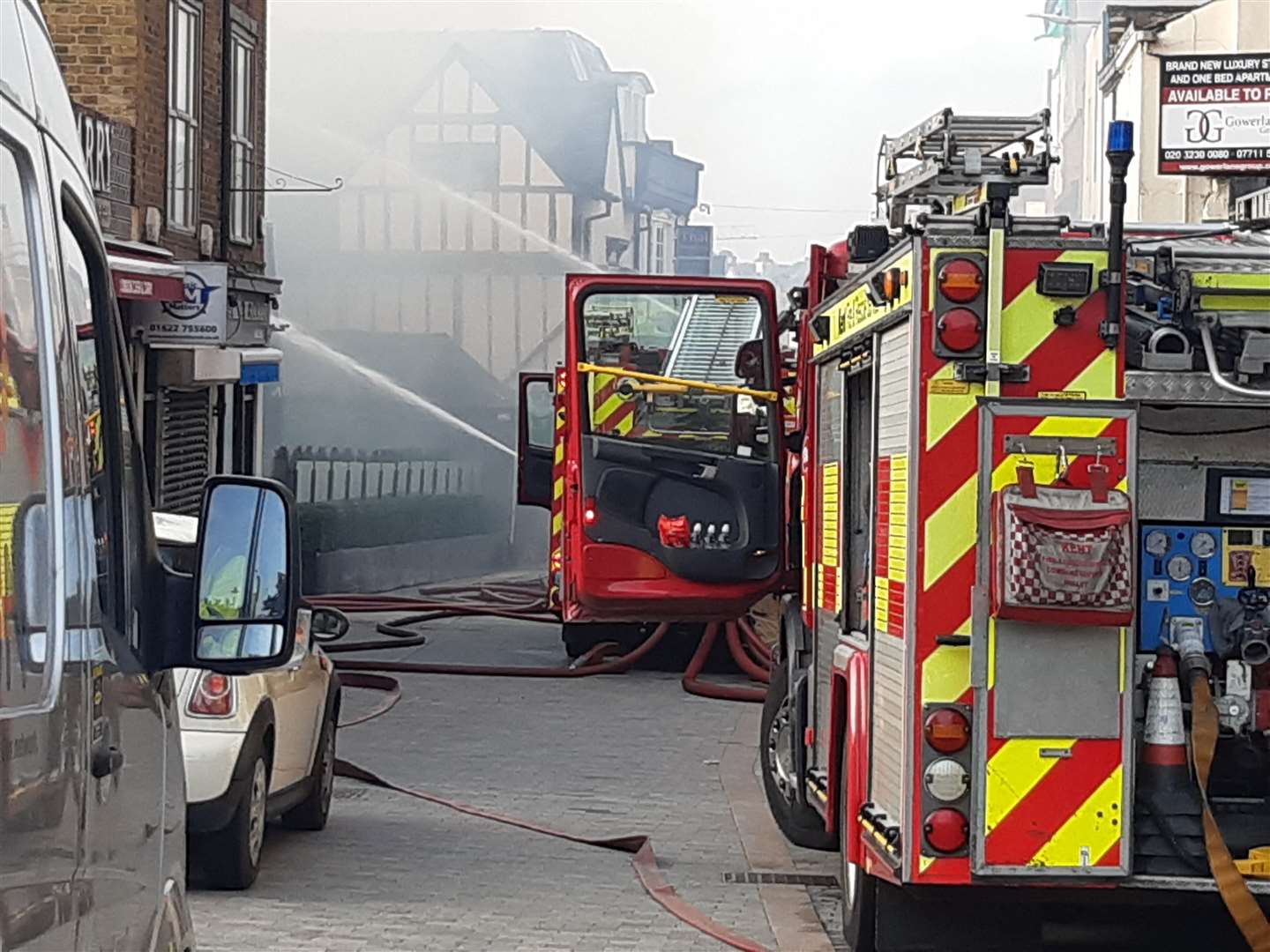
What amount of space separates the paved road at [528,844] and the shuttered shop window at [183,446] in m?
6.32

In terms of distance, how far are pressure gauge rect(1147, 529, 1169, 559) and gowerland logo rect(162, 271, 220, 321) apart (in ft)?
45.3

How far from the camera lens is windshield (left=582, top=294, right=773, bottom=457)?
47.2 ft

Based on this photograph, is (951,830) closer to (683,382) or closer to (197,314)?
(683,382)

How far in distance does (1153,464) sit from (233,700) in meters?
3.97

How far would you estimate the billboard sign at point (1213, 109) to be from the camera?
2553cm

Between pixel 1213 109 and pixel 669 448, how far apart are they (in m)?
13.9

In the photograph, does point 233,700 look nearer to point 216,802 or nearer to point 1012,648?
point 216,802

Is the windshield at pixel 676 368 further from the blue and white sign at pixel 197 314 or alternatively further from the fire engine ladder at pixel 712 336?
the blue and white sign at pixel 197 314

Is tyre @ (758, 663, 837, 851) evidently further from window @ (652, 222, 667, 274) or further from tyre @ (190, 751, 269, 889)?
window @ (652, 222, 667, 274)

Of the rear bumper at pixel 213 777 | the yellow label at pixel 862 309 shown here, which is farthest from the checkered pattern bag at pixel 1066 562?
the rear bumper at pixel 213 777

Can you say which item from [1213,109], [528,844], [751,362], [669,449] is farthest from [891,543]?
[1213,109]

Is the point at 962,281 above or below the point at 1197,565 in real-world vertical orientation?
above

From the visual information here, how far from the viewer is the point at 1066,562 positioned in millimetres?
5816

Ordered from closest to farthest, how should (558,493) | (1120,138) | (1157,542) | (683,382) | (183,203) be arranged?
(1120,138)
(1157,542)
(683,382)
(558,493)
(183,203)
